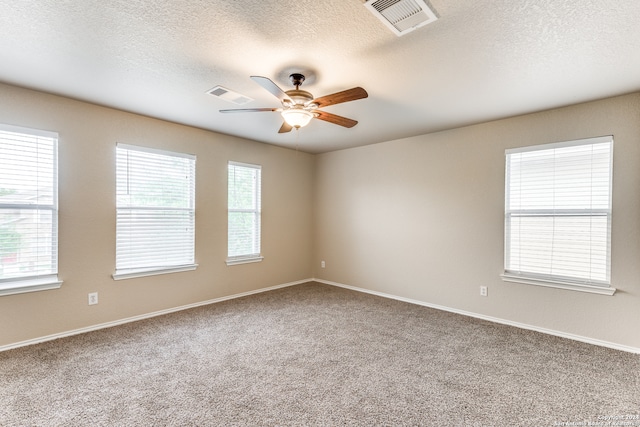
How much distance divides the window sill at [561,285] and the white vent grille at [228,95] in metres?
3.62

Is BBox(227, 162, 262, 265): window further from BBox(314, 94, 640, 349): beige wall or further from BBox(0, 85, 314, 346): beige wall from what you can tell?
BBox(314, 94, 640, 349): beige wall

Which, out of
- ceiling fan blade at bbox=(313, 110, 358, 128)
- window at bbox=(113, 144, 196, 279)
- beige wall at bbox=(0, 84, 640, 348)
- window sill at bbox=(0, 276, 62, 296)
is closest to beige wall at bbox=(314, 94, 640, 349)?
beige wall at bbox=(0, 84, 640, 348)

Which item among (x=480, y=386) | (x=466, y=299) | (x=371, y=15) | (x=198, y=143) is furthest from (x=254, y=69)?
(x=466, y=299)

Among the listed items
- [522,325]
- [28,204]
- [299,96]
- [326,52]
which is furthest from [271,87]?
[522,325]

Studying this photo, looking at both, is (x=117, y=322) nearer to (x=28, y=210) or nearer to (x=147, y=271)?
(x=147, y=271)

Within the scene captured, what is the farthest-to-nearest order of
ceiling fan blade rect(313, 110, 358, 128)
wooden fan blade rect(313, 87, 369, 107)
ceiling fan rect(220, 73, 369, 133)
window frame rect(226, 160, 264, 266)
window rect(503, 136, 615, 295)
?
window frame rect(226, 160, 264, 266) < window rect(503, 136, 615, 295) < ceiling fan blade rect(313, 110, 358, 128) < ceiling fan rect(220, 73, 369, 133) < wooden fan blade rect(313, 87, 369, 107)

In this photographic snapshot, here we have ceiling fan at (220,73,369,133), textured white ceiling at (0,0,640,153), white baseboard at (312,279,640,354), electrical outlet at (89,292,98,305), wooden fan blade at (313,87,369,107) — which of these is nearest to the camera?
textured white ceiling at (0,0,640,153)

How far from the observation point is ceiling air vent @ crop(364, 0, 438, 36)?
1.71 m

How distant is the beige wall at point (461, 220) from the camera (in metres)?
3.06

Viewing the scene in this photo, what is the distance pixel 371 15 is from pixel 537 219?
307cm

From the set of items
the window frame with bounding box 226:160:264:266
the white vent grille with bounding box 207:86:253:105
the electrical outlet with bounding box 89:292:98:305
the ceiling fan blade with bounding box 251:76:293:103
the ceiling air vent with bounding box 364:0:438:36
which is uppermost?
the ceiling air vent with bounding box 364:0:438:36

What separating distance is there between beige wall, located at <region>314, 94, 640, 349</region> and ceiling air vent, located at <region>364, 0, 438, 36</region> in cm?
251

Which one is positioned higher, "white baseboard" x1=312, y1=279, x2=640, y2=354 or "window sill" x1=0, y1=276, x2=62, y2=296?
"window sill" x1=0, y1=276, x2=62, y2=296

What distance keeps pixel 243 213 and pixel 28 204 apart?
252 centimetres
